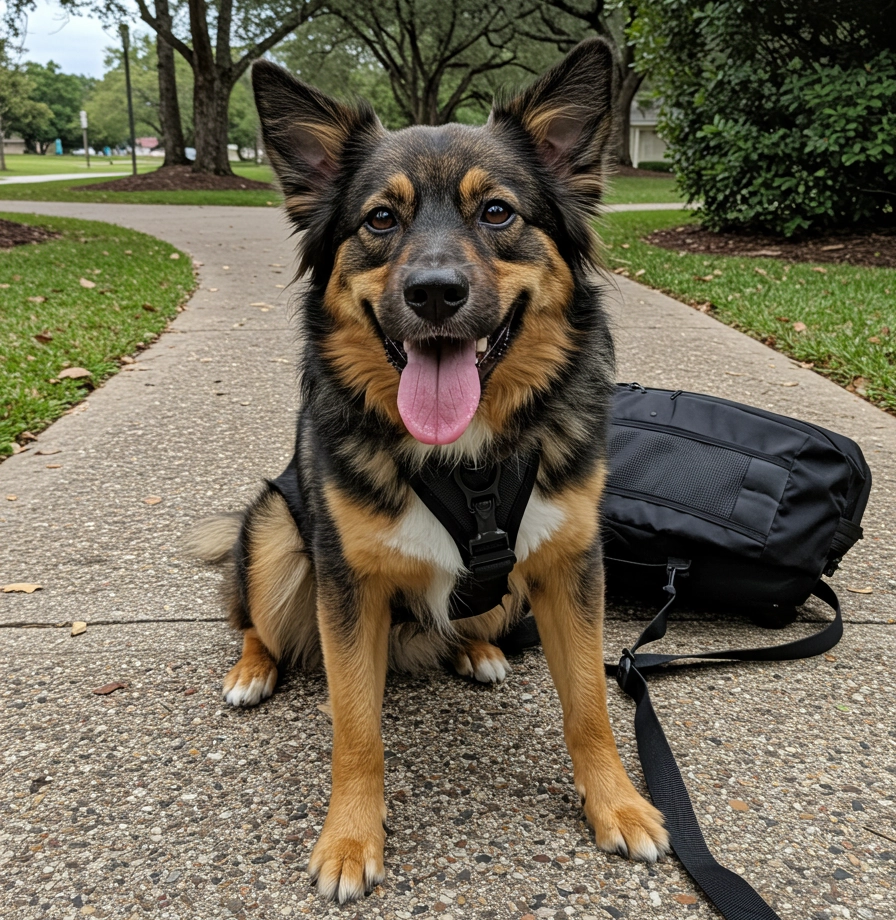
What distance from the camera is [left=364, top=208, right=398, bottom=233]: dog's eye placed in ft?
8.43

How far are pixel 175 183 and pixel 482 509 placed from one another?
28.2 meters

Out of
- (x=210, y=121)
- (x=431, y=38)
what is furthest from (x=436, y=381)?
(x=431, y=38)

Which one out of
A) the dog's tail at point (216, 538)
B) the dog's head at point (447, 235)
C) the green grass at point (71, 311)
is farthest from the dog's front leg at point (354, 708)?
the green grass at point (71, 311)

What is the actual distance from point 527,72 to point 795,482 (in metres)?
45.7

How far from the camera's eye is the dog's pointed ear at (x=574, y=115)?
2623 mm

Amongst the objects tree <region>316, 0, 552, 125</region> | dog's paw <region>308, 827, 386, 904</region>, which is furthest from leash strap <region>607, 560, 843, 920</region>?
tree <region>316, 0, 552, 125</region>

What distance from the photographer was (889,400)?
590 centimetres

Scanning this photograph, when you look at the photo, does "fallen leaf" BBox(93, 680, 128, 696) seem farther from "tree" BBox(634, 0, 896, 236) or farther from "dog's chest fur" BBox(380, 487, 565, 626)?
"tree" BBox(634, 0, 896, 236)

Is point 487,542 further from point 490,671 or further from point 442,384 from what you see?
point 490,671

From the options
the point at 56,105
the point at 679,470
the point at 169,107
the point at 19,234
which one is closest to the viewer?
the point at 679,470

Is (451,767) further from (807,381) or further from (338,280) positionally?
(807,381)

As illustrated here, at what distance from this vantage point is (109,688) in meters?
2.96

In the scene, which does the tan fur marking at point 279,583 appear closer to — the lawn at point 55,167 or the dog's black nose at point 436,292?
the dog's black nose at point 436,292

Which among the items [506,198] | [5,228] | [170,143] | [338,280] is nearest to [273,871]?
[338,280]
